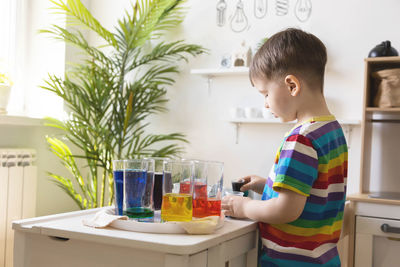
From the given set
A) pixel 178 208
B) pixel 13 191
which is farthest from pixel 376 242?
pixel 13 191

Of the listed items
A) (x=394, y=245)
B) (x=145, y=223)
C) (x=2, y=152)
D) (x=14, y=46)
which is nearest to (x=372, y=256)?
(x=394, y=245)

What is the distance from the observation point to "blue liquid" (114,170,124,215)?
120 centimetres

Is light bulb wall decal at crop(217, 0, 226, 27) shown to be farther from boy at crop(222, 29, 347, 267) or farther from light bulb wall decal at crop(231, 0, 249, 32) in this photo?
boy at crop(222, 29, 347, 267)

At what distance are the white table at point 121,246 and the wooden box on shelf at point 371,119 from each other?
→ 1.46m

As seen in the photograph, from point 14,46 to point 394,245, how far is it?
290 centimetres

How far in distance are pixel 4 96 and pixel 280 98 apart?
2.39m

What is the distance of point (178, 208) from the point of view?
45.2 inches

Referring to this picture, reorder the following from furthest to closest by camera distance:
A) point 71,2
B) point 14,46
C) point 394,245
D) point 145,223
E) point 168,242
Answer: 1. point 14,46
2. point 71,2
3. point 394,245
4. point 145,223
5. point 168,242

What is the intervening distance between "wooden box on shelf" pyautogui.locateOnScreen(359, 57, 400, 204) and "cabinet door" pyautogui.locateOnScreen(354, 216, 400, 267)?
0.14 meters

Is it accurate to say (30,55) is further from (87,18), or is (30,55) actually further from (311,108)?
(311,108)

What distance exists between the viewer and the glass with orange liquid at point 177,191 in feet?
3.76

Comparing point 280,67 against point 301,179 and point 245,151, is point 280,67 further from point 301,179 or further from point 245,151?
point 245,151

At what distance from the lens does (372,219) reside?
2371mm

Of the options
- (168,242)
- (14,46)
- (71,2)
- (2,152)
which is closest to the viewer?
(168,242)
